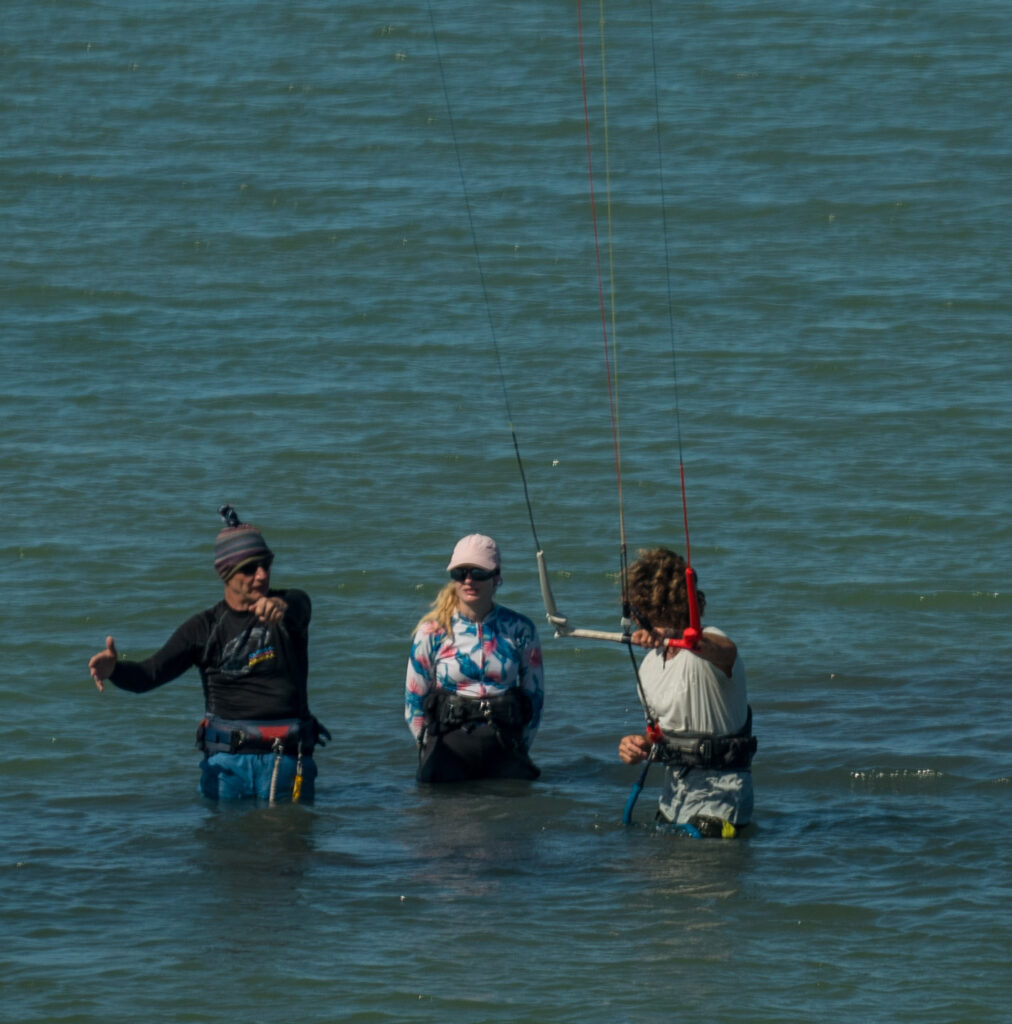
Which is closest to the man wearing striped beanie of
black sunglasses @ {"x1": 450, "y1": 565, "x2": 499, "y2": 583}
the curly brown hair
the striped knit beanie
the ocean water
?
the striped knit beanie

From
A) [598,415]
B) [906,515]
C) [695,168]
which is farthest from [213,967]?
[695,168]

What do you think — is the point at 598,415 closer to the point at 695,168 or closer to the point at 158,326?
the point at 158,326

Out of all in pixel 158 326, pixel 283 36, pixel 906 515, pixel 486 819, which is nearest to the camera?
pixel 486 819

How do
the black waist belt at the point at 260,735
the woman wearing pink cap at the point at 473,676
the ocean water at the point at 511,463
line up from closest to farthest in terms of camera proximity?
the ocean water at the point at 511,463, the black waist belt at the point at 260,735, the woman wearing pink cap at the point at 473,676

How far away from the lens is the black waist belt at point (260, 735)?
9.09 meters

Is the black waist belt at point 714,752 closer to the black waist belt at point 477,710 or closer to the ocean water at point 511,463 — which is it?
the ocean water at point 511,463

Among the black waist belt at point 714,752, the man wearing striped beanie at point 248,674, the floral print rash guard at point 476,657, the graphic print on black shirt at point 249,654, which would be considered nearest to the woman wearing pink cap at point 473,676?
the floral print rash guard at point 476,657

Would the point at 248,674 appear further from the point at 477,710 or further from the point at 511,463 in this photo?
the point at 511,463

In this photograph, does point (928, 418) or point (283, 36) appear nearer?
point (928, 418)

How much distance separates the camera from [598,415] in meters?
18.0

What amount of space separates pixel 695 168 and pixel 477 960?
19.3 m

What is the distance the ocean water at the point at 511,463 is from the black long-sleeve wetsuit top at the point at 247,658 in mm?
579

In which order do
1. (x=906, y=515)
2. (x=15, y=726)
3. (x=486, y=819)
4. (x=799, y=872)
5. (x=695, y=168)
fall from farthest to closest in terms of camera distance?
(x=695, y=168) → (x=906, y=515) → (x=15, y=726) → (x=486, y=819) → (x=799, y=872)

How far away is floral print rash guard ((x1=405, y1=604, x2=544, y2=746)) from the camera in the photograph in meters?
9.55
